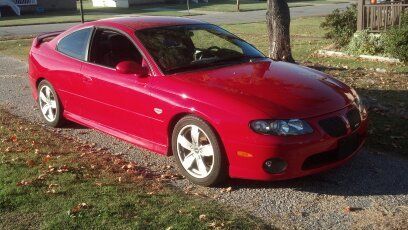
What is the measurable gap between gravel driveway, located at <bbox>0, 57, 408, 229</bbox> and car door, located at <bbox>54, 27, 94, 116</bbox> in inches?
39.6

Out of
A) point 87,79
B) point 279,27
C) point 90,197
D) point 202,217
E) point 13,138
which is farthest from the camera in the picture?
point 279,27

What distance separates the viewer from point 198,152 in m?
4.87

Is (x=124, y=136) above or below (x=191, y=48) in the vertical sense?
below

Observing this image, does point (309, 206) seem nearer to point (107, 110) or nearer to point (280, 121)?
point (280, 121)

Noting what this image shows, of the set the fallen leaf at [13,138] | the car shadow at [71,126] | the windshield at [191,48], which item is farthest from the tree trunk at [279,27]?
the fallen leaf at [13,138]

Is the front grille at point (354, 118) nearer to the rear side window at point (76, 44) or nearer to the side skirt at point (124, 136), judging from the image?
the side skirt at point (124, 136)

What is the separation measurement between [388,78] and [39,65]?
6128mm

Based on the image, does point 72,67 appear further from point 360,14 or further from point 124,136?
point 360,14

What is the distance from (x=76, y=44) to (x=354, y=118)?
3.52 m

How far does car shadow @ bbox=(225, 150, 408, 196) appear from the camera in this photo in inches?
184

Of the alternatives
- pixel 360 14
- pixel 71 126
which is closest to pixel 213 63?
pixel 71 126

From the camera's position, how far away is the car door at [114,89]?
5359mm

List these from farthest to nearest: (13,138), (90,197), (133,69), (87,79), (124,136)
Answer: (13,138), (87,79), (124,136), (133,69), (90,197)

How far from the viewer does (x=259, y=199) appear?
4562 mm
